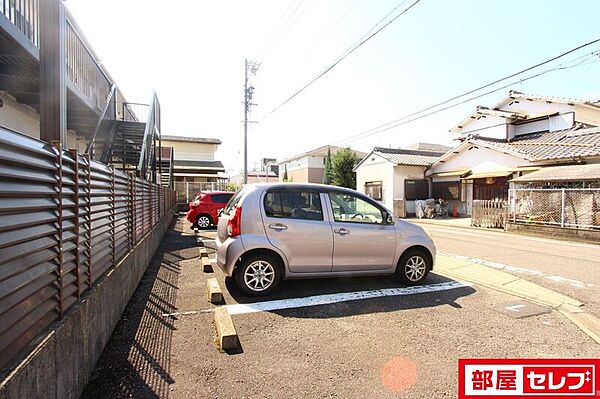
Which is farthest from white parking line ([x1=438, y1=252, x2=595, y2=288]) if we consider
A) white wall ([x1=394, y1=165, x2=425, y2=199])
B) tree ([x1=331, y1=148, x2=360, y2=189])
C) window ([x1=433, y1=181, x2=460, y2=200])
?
tree ([x1=331, y1=148, x2=360, y2=189])

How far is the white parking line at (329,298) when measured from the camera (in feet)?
13.4

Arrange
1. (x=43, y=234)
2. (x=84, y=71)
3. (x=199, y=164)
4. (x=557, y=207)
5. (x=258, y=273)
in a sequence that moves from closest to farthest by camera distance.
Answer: (x=43, y=234)
(x=258, y=273)
(x=84, y=71)
(x=557, y=207)
(x=199, y=164)

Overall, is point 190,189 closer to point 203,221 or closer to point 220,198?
point 220,198

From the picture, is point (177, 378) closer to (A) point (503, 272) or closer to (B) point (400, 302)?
(B) point (400, 302)

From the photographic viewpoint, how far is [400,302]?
14.2 ft

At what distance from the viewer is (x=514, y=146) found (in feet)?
56.1

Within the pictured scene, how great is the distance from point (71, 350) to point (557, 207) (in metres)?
14.5

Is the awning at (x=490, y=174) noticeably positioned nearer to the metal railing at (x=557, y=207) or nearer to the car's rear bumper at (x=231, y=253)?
the metal railing at (x=557, y=207)

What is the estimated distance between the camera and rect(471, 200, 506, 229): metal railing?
45.2ft

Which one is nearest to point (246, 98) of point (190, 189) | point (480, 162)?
point (190, 189)

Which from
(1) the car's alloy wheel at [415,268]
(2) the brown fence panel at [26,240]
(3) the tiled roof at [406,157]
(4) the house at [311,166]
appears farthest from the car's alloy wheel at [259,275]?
(4) the house at [311,166]

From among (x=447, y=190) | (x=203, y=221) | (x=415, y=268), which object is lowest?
(x=415, y=268)

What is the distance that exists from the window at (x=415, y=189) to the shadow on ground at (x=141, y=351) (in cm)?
1931

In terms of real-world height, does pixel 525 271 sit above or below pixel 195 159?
below
